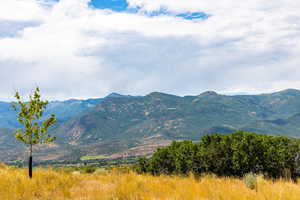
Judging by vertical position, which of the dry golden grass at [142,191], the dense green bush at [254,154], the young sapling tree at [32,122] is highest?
the young sapling tree at [32,122]

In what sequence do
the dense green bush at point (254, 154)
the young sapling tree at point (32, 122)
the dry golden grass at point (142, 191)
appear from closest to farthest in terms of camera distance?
the dry golden grass at point (142, 191) < the young sapling tree at point (32, 122) < the dense green bush at point (254, 154)

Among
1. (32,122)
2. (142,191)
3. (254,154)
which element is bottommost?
(254,154)

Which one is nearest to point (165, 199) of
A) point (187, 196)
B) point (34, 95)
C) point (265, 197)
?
point (187, 196)

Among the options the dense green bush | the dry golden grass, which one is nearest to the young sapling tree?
the dry golden grass

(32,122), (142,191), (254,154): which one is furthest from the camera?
(254,154)

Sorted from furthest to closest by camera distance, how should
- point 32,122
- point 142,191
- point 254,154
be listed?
point 254,154
point 32,122
point 142,191

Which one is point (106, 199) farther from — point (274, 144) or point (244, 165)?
point (274, 144)

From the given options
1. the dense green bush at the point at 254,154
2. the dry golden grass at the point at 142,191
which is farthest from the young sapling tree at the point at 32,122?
the dense green bush at the point at 254,154

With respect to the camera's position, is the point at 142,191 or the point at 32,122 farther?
the point at 32,122

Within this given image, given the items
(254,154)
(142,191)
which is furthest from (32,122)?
(254,154)

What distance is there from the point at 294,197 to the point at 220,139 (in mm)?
30664

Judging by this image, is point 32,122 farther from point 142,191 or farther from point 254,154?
point 254,154

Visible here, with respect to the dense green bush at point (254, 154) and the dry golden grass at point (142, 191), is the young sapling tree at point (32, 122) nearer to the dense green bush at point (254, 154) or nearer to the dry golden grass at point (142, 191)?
the dry golden grass at point (142, 191)

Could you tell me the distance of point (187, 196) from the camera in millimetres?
8969
